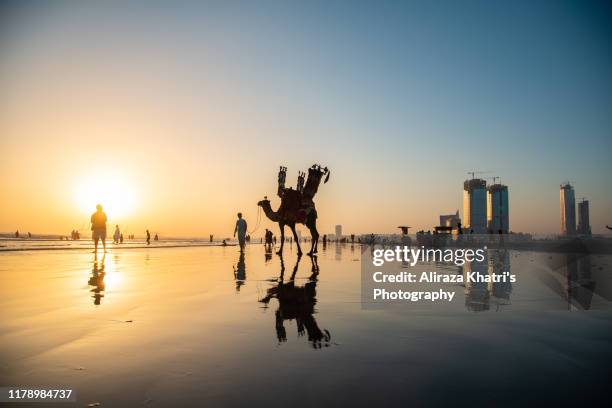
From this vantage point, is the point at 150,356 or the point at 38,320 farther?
the point at 38,320

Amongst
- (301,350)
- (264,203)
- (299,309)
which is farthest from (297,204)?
(301,350)

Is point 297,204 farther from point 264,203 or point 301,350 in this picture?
point 301,350

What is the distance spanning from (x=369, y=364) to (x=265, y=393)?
3.28 ft

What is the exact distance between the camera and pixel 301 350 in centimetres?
352

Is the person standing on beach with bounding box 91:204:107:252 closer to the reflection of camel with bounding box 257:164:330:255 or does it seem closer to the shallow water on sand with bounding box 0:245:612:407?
the reflection of camel with bounding box 257:164:330:255

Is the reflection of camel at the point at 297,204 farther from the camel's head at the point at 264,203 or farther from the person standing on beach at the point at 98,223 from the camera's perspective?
the person standing on beach at the point at 98,223

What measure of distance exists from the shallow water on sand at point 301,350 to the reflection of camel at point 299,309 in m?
0.02

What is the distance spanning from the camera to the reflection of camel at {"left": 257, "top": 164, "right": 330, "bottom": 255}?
814 inches

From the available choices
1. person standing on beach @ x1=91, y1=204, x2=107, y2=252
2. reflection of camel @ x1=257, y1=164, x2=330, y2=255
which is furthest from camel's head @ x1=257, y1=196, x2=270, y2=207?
person standing on beach @ x1=91, y1=204, x2=107, y2=252

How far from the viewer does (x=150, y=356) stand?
3.30 metres

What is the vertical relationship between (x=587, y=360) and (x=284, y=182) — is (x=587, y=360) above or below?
below

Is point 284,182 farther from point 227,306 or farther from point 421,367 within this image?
point 421,367

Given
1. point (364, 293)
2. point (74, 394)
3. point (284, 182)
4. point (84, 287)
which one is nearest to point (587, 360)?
point (74, 394)

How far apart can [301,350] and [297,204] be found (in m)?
17.3
